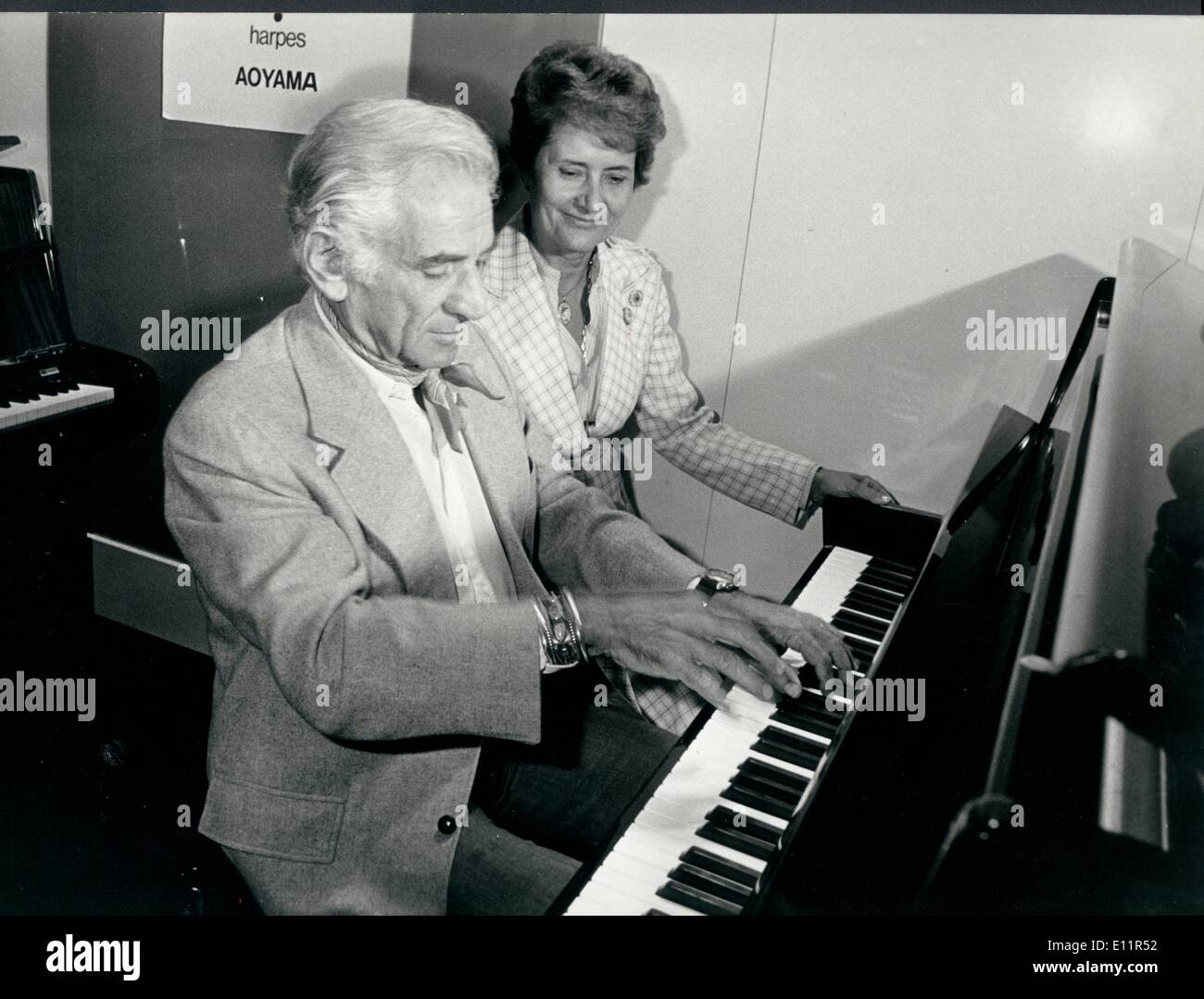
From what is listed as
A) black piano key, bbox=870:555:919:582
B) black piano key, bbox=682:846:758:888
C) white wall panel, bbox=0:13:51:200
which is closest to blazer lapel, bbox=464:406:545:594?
black piano key, bbox=682:846:758:888

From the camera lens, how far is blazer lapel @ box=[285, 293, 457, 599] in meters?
1.23

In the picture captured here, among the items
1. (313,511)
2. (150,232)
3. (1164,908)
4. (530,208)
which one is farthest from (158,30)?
(1164,908)

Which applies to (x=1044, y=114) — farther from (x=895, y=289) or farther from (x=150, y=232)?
(x=150, y=232)

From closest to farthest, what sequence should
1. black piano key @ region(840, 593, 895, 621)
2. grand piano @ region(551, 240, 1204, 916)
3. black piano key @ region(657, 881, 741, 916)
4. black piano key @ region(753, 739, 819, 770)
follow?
1. grand piano @ region(551, 240, 1204, 916)
2. black piano key @ region(657, 881, 741, 916)
3. black piano key @ region(753, 739, 819, 770)
4. black piano key @ region(840, 593, 895, 621)

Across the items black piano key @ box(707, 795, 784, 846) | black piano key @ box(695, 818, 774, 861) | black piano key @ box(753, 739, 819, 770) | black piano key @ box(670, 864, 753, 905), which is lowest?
black piano key @ box(670, 864, 753, 905)

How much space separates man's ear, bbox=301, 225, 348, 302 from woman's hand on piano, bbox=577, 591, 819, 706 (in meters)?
0.58

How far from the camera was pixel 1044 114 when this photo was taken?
1.32 metres

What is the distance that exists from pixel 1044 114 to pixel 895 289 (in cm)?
31

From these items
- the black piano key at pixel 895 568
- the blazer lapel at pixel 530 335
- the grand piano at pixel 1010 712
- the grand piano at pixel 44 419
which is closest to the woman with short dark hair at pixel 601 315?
the blazer lapel at pixel 530 335

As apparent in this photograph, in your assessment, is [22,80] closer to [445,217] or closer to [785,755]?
[445,217]

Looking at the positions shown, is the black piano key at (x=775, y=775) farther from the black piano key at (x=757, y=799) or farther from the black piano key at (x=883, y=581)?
the black piano key at (x=883, y=581)

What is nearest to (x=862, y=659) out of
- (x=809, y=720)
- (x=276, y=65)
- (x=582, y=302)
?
(x=809, y=720)

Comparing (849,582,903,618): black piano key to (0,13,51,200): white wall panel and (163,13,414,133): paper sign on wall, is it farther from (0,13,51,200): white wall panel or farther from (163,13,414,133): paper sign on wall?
(0,13,51,200): white wall panel

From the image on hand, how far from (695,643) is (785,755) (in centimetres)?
19
